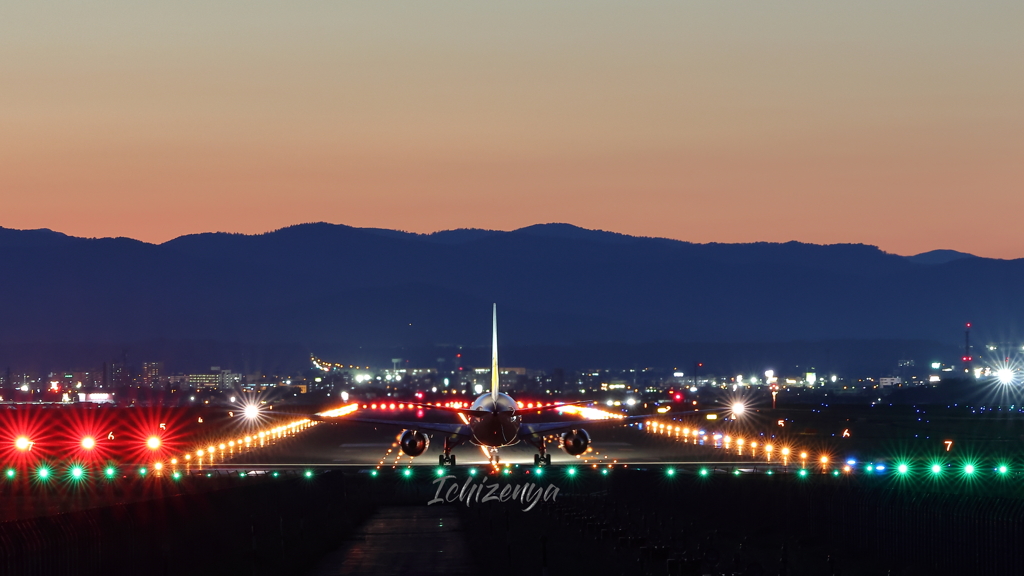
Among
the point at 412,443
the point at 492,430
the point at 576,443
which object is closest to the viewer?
the point at 492,430

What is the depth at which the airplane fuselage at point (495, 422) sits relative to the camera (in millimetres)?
70188

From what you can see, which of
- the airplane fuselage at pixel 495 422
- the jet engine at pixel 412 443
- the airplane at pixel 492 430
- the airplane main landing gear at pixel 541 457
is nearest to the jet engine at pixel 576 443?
the airplane at pixel 492 430

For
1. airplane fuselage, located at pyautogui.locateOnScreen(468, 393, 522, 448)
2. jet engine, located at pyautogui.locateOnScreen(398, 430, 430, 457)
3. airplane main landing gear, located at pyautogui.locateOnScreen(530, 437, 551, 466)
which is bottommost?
airplane main landing gear, located at pyautogui.locateOnScreen(530, 437, 551, 466)

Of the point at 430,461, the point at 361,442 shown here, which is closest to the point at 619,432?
the point at 361,442

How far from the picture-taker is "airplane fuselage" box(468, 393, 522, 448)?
70.2m

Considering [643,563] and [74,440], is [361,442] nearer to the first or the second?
[74,440]

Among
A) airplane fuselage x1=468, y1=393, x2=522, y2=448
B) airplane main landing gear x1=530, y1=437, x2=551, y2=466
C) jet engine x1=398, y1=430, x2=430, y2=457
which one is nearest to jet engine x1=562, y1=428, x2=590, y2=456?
airplane main landing gear x1=530, y1=437, x2=551, y2=466

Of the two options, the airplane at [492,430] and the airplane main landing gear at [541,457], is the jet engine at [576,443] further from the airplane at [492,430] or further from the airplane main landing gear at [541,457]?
the airplane main landing gear at [541,457]

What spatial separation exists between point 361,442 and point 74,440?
965 inches

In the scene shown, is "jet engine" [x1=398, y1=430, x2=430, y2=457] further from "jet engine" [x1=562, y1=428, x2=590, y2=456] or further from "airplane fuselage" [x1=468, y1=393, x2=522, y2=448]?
"jet engine" [x1=562, y1=428, x2=590, y2=456]

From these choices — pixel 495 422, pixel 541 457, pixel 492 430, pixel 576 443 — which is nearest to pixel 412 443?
pixel 492 430

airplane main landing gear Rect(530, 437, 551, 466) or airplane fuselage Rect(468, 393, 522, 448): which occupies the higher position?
airplane fuselage Rect(468, 393, 522, 448)

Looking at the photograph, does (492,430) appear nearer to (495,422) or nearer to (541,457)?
(495,422)

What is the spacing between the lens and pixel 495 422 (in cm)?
7019
